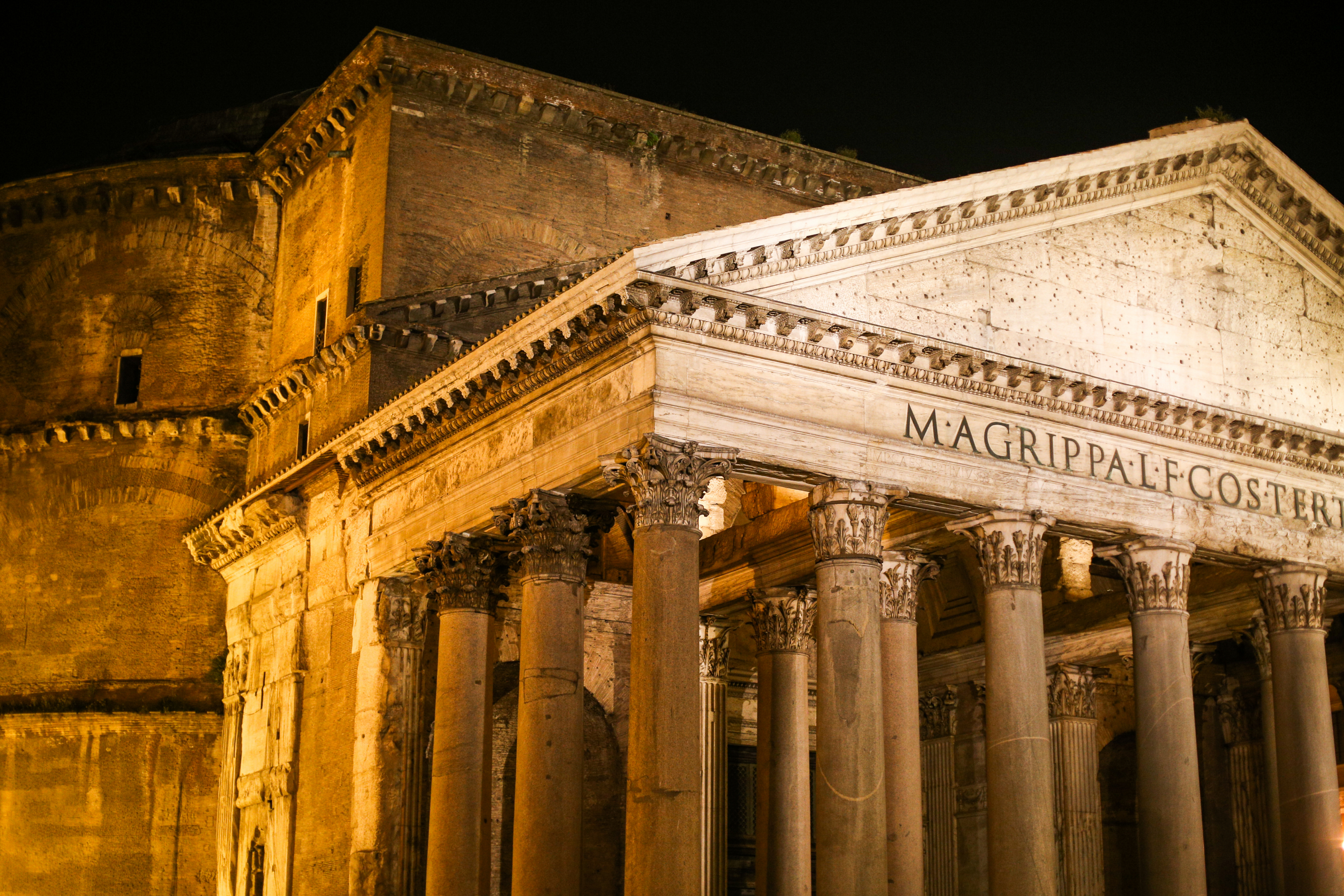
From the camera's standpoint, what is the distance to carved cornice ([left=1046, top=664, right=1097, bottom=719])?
1917 cm

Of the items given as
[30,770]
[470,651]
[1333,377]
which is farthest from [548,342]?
[30,770]

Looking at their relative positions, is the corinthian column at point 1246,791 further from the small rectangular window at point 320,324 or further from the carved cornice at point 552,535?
the small rectangular window at point 320,324

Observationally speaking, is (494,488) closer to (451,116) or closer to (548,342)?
(548,342)

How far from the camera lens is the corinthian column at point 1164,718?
580 inches

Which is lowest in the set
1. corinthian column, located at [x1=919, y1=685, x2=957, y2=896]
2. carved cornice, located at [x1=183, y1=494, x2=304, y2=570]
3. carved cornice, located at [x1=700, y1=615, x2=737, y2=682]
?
corinthian column, located at [x1=919, y1=685, x2=957, y2=896]

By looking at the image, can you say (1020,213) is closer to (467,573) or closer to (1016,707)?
(1016,707)

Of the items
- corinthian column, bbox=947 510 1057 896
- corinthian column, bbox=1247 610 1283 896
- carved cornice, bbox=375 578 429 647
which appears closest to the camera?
corinthian column, bbox=947 510 1057 896

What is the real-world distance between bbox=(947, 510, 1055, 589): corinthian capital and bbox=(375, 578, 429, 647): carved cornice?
582 centimetres

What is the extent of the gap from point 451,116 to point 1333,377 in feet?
35.6

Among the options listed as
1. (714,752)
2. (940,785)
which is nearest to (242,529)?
(714,752)

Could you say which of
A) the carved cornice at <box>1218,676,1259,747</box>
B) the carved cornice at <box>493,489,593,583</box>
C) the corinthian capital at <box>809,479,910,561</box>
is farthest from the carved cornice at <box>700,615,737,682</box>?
the carved cornice at <box>1218,676,1259,747</box>

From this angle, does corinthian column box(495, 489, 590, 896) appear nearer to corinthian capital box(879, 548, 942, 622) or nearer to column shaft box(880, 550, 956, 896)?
column shaft box(880, 550, 956, 896)

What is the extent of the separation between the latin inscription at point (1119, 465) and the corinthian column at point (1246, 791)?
421 centimetres

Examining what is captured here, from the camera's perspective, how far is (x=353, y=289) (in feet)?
64.8
